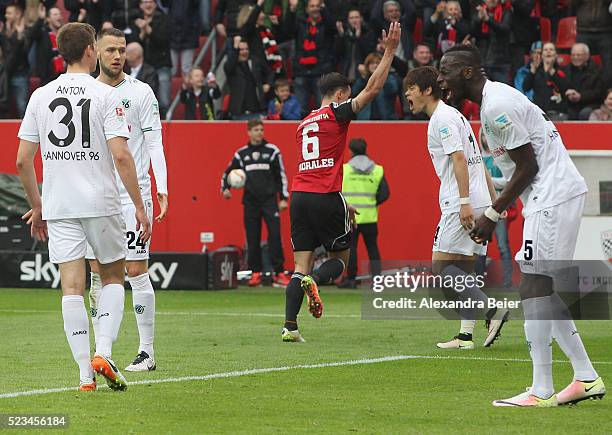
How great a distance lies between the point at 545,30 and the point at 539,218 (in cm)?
1481

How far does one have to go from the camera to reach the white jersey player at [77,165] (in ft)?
27.5

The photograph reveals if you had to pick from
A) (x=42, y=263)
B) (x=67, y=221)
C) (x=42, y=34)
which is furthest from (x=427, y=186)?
(x=67, y=221)

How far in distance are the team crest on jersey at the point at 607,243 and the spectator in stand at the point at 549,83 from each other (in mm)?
2942

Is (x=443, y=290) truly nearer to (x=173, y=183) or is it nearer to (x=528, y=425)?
(x=528, y=425)

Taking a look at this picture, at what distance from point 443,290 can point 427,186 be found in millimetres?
8909

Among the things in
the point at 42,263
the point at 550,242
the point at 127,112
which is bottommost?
the point at 42,263

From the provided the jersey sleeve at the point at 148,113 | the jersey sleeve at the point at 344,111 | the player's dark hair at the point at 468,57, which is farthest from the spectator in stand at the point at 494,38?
the player's dark hair at the point at 468,57

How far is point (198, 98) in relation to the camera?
22.2m

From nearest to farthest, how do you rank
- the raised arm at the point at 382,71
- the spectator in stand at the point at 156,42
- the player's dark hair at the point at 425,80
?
the raised arm at the point at 382,71, the player's dark hair at the point at 425,80, the spectator in stand at the point at 156,42

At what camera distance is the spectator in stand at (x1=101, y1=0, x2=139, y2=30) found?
2383cm

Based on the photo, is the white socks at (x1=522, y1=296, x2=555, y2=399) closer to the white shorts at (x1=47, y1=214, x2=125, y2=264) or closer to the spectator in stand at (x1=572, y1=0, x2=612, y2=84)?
the white shorts at (x1=47, y1=214, x2=125, y2=264)

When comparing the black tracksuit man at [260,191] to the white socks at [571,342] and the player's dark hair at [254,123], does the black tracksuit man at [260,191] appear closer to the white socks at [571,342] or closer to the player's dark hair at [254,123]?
the player's dark hair at [254,123]

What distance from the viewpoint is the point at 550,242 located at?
25.9 ft

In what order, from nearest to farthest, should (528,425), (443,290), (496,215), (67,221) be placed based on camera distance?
(528,425), (496,215), (67,221), (443,290)
